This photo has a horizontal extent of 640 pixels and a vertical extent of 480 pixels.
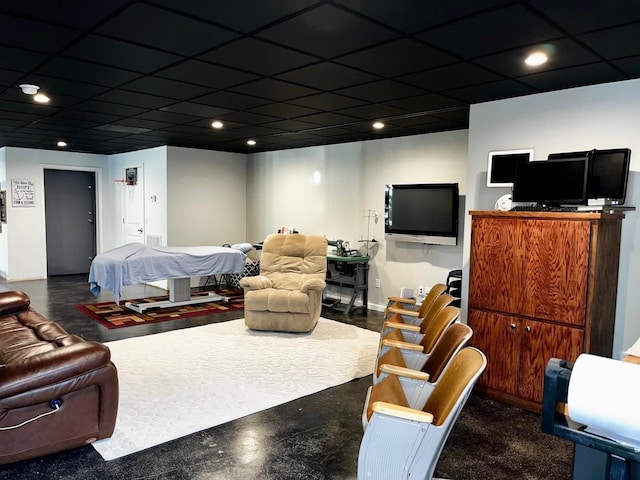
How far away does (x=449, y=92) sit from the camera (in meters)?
3.80

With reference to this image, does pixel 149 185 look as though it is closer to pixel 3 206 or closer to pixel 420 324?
pixel 3 206

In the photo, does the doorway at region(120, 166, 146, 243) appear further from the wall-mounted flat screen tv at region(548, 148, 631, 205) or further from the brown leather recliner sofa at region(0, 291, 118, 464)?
the wall-mounted flat screen tv at region(548, 148, 631, 205)

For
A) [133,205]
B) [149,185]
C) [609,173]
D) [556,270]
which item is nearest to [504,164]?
[609,173]

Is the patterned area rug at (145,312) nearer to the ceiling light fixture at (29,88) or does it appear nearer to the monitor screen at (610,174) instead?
the ceiling light fixture at (29,88)

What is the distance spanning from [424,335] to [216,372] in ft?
6.22

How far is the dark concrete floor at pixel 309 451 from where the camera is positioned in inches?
97.8

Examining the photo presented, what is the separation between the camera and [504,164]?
3.90 m

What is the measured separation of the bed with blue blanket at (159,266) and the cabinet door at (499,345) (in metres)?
3.84

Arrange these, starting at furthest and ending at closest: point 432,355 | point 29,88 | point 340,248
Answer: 1. point 340,248
2. point 29,88
3. point 432,355

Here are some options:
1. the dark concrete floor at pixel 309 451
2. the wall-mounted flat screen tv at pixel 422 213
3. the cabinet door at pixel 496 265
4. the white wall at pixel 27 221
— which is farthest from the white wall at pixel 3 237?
the cabinet door at pixel 496 265

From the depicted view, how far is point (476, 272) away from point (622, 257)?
1.04 m

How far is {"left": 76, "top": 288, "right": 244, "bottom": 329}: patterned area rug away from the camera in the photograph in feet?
18.4

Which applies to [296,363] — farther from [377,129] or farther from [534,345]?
[377,129]

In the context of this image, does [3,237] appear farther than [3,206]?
Yes
